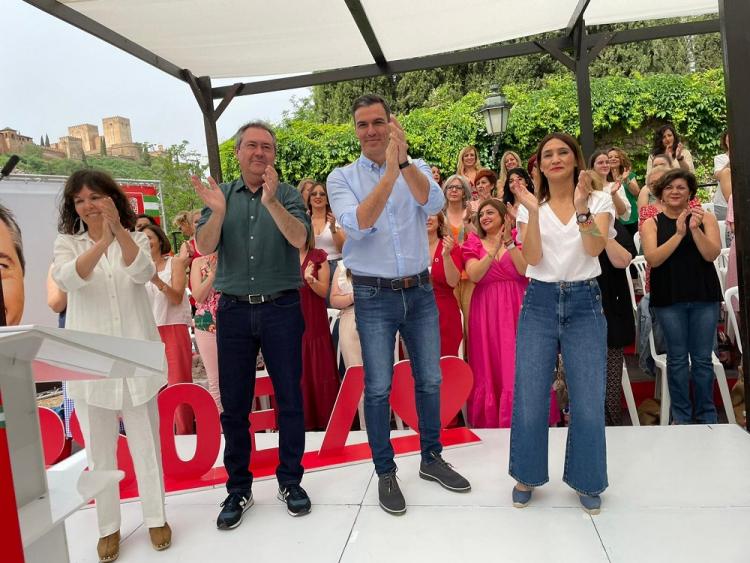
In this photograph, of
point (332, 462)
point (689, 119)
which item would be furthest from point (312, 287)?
point (689, 119)

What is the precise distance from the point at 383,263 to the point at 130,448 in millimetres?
1356

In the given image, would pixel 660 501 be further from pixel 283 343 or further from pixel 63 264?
pixel 63 264

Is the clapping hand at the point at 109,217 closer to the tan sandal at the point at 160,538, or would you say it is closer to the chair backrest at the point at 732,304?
the tan sandal at the point at 160,538

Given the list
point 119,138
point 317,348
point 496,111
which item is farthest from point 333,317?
point 119,138

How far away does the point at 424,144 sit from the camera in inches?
470

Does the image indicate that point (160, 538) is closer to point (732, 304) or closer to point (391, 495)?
point (391, 495)

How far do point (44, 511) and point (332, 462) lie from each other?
2385mm

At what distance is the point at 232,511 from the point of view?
2660mm

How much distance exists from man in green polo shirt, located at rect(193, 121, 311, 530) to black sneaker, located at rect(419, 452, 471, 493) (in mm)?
637

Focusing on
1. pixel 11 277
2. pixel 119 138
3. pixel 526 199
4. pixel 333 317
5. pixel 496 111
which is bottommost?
pixel 333 317

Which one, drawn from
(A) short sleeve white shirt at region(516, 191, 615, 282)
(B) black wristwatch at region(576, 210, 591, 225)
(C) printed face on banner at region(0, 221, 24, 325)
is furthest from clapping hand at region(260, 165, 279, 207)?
(C) printed face on banner at region(0, 221, 24, 325)

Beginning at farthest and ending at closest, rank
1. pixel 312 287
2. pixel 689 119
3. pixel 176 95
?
pixel 176 95 < pixel 689 119 < pixel 312 287

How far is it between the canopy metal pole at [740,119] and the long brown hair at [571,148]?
1162 mm

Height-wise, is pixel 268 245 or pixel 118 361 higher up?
pixel 268 245
